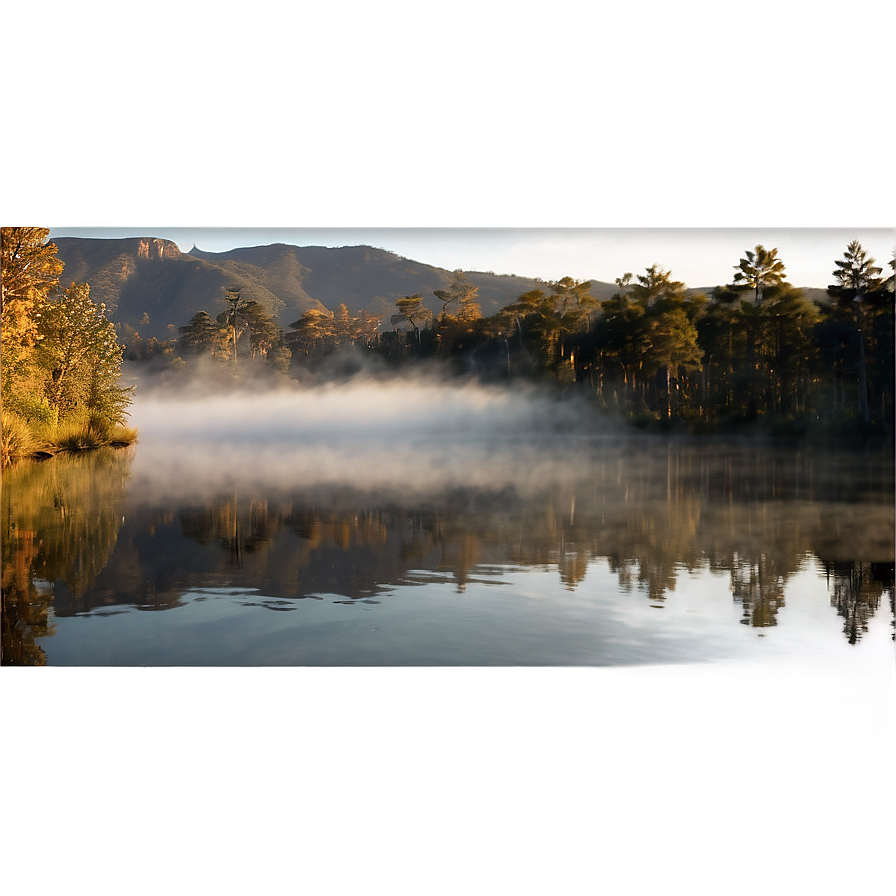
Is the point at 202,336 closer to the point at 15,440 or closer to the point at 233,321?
the point at 233,321

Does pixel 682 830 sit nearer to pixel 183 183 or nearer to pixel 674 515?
pixel 674 515

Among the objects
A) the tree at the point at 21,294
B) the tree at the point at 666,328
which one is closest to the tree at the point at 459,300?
the tree at the point at 666,328

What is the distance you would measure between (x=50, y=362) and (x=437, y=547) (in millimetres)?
2623

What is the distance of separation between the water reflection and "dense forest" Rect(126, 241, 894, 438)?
1.01 ft

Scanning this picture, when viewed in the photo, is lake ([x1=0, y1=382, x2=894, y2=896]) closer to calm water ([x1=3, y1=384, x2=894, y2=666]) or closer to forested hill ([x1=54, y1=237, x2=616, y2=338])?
calm water ([x1=3, y1=384, x2=894, y2=666])

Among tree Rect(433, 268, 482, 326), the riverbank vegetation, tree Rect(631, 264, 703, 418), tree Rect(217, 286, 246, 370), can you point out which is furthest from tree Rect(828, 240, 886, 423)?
the riverbank vegetation

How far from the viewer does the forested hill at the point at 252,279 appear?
4.77 metres

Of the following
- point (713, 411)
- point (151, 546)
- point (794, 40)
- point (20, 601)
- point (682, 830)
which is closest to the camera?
point (682, 830)

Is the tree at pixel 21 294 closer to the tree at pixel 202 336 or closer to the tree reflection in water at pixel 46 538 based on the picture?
the tree reflection in water at pixel 46 538

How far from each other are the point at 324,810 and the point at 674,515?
2957 millimetres

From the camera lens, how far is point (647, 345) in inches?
209

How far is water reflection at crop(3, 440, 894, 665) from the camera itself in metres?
4.64

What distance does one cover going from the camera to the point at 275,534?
4898 millimetres

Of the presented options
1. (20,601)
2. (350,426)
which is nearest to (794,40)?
(350,426)
